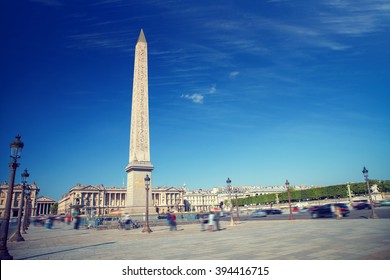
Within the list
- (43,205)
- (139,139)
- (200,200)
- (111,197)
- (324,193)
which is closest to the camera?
(139,139)

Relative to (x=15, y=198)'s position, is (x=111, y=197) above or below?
below

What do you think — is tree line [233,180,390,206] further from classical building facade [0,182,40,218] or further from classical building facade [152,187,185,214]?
classical building facade [0,182,40,218]

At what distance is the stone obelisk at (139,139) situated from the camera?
28.5 m

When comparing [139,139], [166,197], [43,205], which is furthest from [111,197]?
[139,139]

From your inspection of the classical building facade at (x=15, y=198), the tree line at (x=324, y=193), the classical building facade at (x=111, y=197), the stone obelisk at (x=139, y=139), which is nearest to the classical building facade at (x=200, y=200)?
the classical building facade at (x=111, y=197)

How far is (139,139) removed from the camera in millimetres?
29594

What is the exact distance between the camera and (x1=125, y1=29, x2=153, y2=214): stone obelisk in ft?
93.4

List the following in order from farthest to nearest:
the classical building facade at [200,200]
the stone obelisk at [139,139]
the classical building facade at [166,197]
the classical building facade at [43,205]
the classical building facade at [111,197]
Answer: the classical building facade at [200,200]
the classical building facade at [43,205]
the classical building facade at [166,197]
the classical building facade at [111,197]
the stone obelisk at [139,139]

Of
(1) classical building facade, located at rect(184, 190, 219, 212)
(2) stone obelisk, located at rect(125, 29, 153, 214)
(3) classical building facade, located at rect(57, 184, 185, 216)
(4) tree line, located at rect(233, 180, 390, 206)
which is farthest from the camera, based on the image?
(1) classical building facade, located at rect(184, 190, 219, 212)

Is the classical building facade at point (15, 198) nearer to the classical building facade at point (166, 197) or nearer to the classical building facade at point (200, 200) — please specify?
the classical building facade at point (166, 197)

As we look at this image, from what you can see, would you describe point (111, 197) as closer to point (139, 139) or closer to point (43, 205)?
point (43, 205)

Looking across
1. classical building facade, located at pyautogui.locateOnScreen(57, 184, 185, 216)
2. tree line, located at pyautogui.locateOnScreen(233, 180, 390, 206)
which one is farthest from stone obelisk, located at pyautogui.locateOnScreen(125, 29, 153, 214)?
classical building facade, located at pyautogui.locateOnScreen(57, 184, 185, 216)
